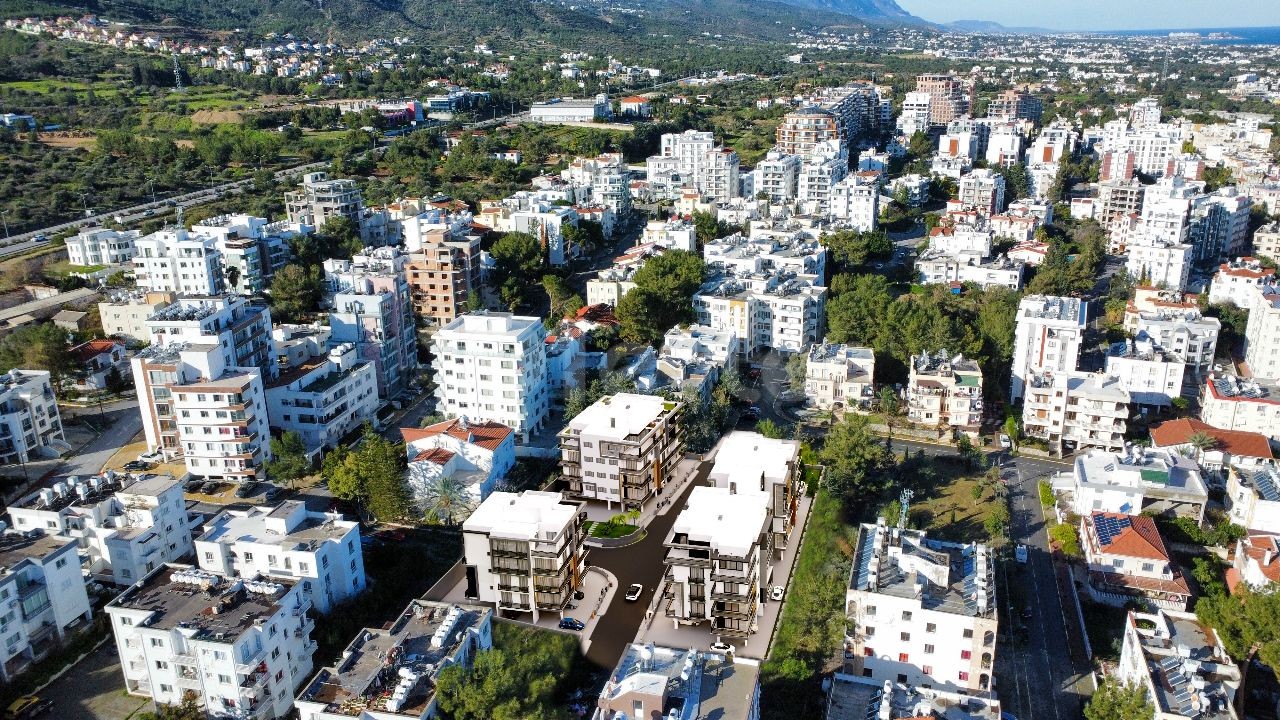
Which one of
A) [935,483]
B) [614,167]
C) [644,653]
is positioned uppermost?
[614,167]

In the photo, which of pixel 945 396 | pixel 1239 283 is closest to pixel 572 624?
pixel 945 396

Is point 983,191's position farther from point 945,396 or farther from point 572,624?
point 572,624

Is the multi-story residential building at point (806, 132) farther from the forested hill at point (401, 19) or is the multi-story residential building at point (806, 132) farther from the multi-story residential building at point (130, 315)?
the forested hill at point (401, 19)

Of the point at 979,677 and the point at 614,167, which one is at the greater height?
the point at 614,167

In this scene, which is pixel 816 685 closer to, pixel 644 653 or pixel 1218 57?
pixel 644 653

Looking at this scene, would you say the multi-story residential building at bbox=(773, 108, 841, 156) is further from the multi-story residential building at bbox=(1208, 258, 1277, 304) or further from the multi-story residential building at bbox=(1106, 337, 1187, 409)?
the multi-story residential building at bbox=(1106, 337, 1187, 409)

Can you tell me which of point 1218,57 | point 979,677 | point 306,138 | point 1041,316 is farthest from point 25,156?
point 1218,57

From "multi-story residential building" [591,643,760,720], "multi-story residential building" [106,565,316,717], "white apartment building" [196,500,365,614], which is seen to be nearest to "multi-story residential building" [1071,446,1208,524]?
"multi-story residential building" [591,643,760,720]
